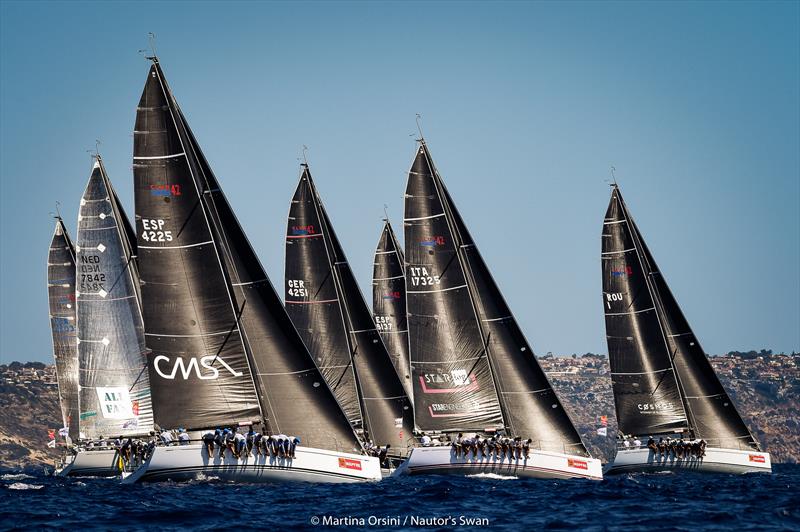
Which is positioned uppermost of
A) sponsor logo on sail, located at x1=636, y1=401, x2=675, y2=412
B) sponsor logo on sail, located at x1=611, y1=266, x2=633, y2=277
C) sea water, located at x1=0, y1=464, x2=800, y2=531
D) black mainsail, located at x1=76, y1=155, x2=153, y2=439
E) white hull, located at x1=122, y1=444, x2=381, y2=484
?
sponsor logo on sail, located at x1=611, y1=266, x2=633, y2=277

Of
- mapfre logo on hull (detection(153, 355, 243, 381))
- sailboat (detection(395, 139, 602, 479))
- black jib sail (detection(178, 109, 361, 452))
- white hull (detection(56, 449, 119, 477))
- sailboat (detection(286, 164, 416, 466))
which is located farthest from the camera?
white hull (detection(56, 449, 119, 477))

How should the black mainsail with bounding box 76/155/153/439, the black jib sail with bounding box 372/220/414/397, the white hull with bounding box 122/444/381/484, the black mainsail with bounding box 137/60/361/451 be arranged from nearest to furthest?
the white hull with bounding box 122/444/381/484
the black mainsail with bounding box 137/60/361/451
the black mainsail with bounding box 76/155/153/439
the black jib sail with bounding box 372/220/414/397

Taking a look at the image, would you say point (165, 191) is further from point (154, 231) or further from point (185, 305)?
point (185, 305)

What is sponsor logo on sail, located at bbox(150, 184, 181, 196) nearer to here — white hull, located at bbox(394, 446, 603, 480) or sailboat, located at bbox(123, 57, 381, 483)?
sailboat, located at bbox(123, 57, 381, 483)

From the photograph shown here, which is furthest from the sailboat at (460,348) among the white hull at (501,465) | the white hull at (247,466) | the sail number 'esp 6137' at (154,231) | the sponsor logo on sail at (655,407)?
the sail number 'esp 6137' at (154,231)

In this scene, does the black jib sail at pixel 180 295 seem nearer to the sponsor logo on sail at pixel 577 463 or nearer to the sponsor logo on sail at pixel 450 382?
the sponsor logo on sail at pixel 450 382

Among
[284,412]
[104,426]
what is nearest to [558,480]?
[284,412]

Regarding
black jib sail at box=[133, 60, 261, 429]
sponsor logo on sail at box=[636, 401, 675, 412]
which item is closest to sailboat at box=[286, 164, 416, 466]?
black jib sail at box=[133, 60, 261, 429]

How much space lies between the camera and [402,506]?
98.7ft

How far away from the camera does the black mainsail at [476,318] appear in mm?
45062

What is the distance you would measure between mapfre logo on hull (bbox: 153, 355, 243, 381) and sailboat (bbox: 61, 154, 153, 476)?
1175 centimetres

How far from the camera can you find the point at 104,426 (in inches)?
1951

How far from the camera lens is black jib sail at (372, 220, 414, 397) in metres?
57.1

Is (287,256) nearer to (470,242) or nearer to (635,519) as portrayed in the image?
(470,242)
